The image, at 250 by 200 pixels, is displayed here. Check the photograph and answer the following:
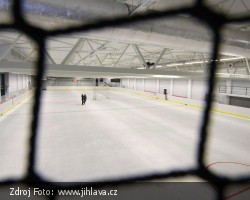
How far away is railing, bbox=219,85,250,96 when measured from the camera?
15.3 metres

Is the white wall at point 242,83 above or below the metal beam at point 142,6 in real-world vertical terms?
below

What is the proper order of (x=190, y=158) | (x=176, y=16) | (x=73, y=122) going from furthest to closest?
(x=73, y=122) → (x=190, y=158) → (x=176, y=16)

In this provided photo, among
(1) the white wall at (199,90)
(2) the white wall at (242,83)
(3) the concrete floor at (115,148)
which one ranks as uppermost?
(2) the white wall at (242,83)

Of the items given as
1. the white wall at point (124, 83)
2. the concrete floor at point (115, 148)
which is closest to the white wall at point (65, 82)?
the white wall at point (124, 83)

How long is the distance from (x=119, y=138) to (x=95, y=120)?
9.14 ft

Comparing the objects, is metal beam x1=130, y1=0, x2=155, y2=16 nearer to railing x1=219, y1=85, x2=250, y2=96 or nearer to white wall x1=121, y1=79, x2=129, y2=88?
railing x1=219, y1=85, x2=250, y2=96

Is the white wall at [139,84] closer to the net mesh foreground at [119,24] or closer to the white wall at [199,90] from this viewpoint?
the white wall at [199,90]

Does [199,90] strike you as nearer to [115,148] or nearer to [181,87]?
[181,87]

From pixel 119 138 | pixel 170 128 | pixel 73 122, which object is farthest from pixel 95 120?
pixel 170 128

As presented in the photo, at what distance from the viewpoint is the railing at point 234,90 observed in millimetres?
15344

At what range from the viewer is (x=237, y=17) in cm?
291

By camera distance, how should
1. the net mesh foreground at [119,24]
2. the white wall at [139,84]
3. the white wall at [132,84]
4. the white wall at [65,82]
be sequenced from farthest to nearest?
1. the white wall at [65,82]
2. the white wall at [132,84]
3. the white wall at [139,84]
4. the net mesh foreground at [119,24]

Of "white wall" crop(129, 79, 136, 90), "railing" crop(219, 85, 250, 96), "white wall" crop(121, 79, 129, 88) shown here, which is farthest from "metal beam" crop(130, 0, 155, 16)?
"white wall" crop(121, 79, 129, 88)

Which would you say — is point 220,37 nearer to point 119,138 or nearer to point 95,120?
point 119,138
